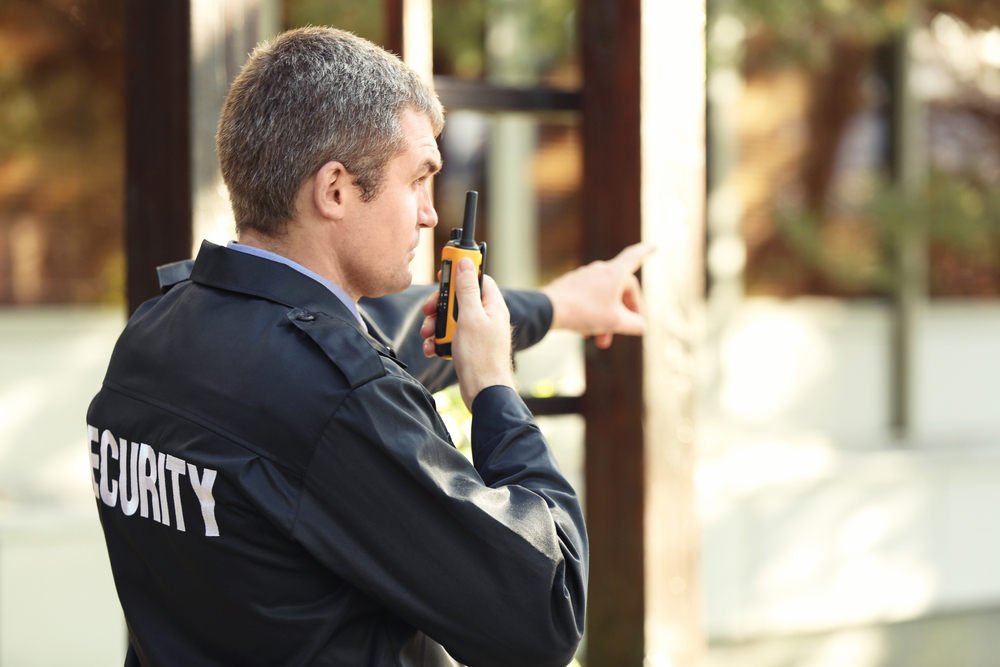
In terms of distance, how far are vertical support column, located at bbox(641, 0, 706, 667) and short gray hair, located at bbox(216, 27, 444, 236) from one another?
932 millimetres

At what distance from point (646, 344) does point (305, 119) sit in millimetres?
1075

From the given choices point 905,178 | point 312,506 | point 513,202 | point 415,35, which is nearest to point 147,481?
point 312,506

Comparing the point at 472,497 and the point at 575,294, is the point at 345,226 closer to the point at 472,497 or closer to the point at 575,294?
the point at 472,497

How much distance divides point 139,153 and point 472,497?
1030mm

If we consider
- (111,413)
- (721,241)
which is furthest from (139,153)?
(721,241)

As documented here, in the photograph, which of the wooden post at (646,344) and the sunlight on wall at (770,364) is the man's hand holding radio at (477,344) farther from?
the sunlight on wall at (770,364)

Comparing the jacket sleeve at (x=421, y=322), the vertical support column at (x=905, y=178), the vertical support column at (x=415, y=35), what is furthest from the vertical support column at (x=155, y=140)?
the vertical support column at (x=905, y=178)

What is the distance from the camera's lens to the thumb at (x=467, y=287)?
3.92ft

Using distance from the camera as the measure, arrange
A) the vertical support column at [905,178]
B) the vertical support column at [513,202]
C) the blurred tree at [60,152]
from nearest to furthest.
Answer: the blurred tree at [60,152] → the vertical support column at [513,202] → the vertical support column at [905,178]

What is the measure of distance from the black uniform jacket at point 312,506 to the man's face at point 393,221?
86mm

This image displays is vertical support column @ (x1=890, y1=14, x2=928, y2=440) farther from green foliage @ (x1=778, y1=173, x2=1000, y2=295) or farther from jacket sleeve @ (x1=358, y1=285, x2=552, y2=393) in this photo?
jacket sleeve @ (x1=358, y1=285, x2=552, y2=393)

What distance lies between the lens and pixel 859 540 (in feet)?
14.6

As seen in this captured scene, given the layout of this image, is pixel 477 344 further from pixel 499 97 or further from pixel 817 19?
pixel 817 19

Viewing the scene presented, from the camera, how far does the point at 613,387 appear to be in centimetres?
202
